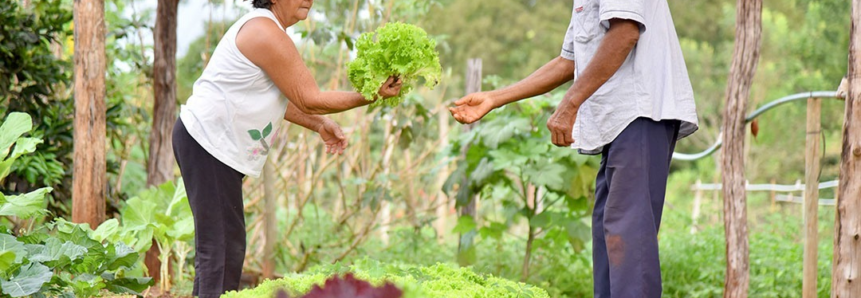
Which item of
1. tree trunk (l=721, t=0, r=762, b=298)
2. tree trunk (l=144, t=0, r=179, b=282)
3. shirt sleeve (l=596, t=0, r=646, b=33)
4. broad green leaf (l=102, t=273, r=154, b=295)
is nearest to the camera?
shirt sleeve (l=596, t=0, r=646, b=33)

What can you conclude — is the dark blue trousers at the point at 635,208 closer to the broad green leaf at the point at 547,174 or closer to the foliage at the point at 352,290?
the foliage at the point at 352,290

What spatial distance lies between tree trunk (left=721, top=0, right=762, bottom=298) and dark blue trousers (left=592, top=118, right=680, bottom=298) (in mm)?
1820

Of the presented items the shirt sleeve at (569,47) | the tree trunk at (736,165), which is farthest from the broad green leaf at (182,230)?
the tree trunk at (736,165)

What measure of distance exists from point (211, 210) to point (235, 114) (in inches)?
14.0

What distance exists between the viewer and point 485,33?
2141cm

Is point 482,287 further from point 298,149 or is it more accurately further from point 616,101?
point 298,149

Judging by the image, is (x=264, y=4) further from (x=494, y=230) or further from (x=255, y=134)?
(x=494, y=230)

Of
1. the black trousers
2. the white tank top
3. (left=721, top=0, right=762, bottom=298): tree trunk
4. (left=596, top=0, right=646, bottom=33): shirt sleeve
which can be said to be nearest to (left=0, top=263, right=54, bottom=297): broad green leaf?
the black trousers

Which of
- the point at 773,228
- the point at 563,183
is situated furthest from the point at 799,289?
the point at 773,228

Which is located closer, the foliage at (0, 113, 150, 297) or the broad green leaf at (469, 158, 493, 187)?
the foliage at (0, 113, 150, 297)

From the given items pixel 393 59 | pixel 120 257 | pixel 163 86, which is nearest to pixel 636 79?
pixel 393 59

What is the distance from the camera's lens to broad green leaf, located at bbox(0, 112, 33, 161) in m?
3.62

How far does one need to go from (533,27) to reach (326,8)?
1466 centimetres

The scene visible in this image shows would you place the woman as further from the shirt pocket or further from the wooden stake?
the wooden stake
